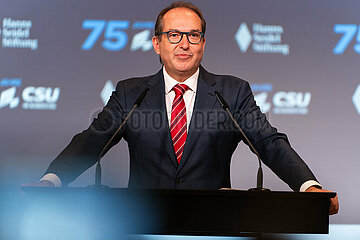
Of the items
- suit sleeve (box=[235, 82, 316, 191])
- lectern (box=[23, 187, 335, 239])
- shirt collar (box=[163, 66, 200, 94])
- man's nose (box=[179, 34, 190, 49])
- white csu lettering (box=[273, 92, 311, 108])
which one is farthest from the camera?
white csu lettering (box=[273, 92, 311, 108])

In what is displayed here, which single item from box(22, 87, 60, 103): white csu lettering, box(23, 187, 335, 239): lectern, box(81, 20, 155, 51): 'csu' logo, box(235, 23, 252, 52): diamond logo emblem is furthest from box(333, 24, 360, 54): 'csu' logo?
box(23, 187, 335, 239): lectern

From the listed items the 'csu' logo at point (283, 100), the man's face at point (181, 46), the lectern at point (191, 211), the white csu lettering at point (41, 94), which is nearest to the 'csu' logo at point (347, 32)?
Answer: the 'csu' logo at point (283, 100)

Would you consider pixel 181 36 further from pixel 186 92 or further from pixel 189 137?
pixel 189 137

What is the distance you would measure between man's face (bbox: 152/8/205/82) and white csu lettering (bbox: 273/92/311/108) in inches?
78.4

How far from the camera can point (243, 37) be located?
13.7ft

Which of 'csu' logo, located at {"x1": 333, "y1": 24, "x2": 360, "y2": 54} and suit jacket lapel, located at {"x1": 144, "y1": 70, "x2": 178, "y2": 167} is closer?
suit jacket lapel, located at {"x1": 144, "y1": 70, "x2": 178, "y2": 167}

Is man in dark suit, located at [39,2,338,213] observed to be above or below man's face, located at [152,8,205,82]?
below

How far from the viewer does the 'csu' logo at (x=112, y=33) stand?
407cm

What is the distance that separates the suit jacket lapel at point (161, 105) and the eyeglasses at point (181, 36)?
0.20m

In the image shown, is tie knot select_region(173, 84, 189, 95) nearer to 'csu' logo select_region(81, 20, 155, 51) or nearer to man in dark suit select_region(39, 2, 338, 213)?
man in dark suit select_region(39, 2, 338, 213)

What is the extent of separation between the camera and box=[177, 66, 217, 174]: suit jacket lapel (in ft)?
7.06

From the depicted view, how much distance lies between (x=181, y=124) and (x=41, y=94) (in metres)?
2.24

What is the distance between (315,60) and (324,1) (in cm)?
50

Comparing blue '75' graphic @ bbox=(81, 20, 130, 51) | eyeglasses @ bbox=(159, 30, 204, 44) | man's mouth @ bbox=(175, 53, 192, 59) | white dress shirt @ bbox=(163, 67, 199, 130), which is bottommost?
white dress shirt @ bbox=(163, 67, 199, 130)
